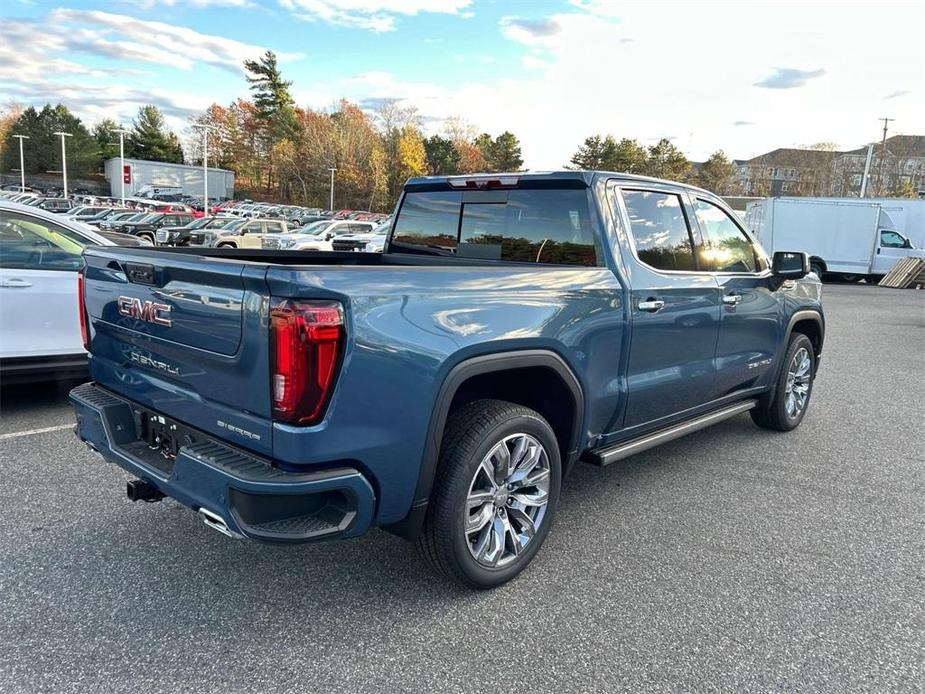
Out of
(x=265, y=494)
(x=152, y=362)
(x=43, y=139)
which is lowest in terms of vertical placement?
(x=265, y=494)

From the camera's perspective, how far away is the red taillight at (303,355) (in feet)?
7.15

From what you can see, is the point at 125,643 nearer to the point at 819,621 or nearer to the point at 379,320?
the point at 379,320

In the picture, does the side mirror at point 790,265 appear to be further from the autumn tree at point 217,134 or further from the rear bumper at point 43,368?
the autumn tree at point 217,134

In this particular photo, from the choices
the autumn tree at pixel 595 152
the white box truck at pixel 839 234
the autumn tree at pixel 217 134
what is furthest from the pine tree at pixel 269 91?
the white box truck at pixel 839 234

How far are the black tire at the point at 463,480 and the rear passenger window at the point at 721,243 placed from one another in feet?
6.51

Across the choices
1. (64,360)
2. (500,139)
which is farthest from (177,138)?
(64,360)

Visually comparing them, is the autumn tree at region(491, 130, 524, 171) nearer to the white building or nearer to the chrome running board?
the white building

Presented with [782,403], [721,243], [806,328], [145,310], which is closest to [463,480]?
[145,310]

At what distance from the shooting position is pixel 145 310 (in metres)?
2.74

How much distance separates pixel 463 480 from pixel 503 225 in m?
1.72

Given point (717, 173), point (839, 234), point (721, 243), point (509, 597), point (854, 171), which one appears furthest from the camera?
point (717, 173)

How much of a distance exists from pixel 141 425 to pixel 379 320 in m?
1.32

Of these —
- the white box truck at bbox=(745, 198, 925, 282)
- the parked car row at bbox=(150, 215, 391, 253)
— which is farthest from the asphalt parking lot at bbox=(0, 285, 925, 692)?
the white box truck at bbox=(745, 198, 925, 282)

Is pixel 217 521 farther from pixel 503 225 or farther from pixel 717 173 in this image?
pixel 717 173
